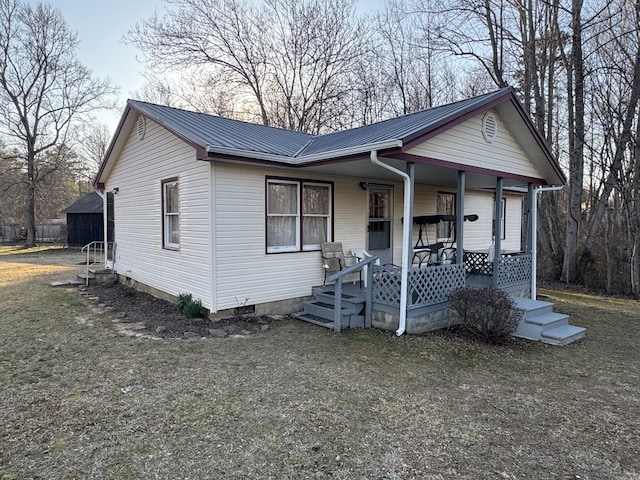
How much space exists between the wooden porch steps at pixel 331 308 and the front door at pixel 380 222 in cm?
157

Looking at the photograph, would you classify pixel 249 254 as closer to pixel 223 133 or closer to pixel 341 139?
pixel 223 133

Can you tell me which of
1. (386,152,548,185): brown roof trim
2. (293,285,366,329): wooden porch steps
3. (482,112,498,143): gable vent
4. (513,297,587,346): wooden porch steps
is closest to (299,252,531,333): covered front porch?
(293,285,366,329): wooden porch steps

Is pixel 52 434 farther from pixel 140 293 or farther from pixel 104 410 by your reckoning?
pixel 140 293

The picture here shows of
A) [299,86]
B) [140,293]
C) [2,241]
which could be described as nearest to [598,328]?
[140,293]

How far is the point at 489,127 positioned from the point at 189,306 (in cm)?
641

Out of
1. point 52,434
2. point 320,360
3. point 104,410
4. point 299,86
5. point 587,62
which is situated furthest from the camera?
point 299,86

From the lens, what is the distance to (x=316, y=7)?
19.3m

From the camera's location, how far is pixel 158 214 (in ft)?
27.9

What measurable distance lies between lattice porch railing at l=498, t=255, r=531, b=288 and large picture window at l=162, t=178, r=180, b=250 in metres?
6.57

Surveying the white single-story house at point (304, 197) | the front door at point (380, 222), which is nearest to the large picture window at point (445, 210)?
the white single-story house at point (304, 197)

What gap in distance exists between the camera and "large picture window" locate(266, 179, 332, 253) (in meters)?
7.38

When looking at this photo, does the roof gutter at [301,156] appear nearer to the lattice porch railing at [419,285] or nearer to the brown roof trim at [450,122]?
the brown roof trim at [450,122]

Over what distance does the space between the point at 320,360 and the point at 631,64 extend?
489 inches

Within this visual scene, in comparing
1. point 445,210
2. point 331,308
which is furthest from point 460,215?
point 445,210
